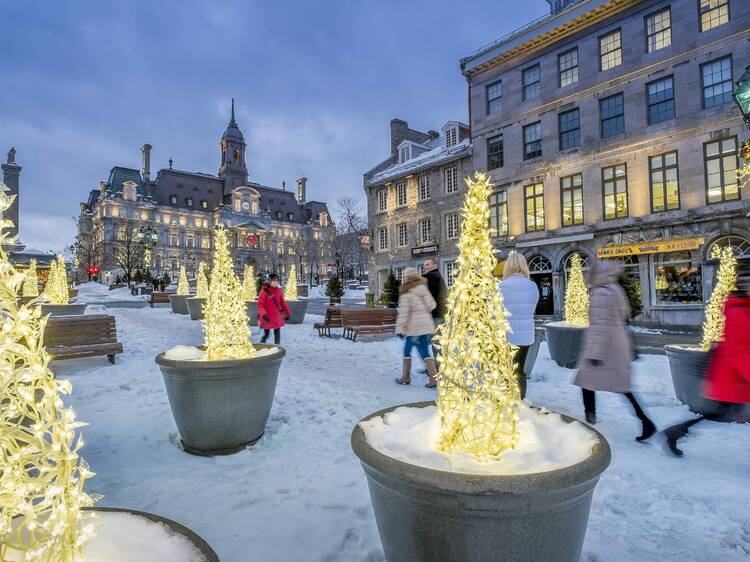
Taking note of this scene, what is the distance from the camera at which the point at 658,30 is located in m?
18.8

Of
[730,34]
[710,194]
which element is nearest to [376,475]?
[710,194]

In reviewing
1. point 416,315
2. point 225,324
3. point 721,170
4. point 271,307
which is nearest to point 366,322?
point 271,307

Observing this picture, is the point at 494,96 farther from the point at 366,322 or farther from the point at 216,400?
the point at 216,400

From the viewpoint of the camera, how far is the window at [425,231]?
1136 inches

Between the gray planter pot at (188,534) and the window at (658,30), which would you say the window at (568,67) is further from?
the gray planter pot at (188,534)

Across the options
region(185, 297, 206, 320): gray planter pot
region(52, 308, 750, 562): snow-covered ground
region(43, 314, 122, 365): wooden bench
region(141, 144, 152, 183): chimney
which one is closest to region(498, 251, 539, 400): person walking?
region(52, 308, 750, 562): snow-covered ground

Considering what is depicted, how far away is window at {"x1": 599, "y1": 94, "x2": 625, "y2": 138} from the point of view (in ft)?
65.3

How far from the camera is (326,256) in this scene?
90562 millimetres

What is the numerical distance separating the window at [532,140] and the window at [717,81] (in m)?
7.07

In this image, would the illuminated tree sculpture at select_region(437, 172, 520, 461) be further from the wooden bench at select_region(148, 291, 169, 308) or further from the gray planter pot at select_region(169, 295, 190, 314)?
the wooden bench at select_region(148, 291, 169, 308)

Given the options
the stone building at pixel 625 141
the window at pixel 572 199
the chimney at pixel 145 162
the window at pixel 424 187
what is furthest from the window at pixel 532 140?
the chimney at pixel 145 162

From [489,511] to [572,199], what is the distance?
72.8 ft

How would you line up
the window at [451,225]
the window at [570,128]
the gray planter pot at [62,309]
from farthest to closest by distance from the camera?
the window at [451,225] < the window at [570,128] < the gray planter pot at [62,309]

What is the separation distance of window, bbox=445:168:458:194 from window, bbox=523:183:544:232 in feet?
17.4
